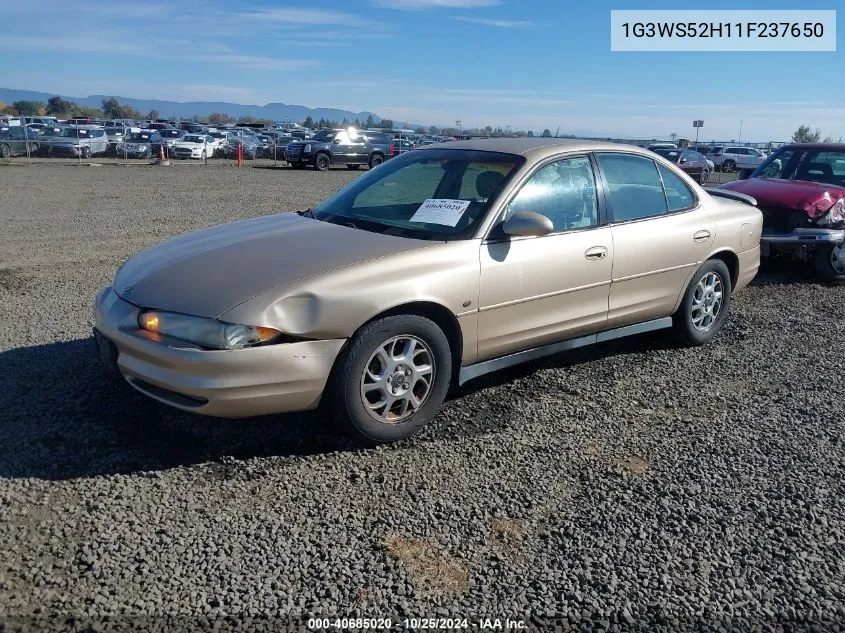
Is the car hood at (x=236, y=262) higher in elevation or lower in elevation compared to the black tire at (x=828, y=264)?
higher

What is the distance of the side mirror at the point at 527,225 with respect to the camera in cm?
414

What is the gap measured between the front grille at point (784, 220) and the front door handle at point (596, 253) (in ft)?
14.6

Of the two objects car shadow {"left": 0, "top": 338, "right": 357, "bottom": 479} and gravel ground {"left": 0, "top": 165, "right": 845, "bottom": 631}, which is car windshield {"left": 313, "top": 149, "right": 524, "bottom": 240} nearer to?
gravel ground {"left": 0, "top": 165, "right": 845, "bottom": 631}

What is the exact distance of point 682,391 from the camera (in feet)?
16.0

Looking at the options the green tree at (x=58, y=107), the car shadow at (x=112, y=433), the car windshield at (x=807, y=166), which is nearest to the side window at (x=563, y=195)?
the car shadow at (x=112, y=433)

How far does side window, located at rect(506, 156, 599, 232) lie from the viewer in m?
4.50

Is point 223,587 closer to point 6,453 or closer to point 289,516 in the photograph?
point 289,516

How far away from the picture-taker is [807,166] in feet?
30.5

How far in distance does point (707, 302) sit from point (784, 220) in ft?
10.8

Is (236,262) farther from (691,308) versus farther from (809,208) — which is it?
(809,208)

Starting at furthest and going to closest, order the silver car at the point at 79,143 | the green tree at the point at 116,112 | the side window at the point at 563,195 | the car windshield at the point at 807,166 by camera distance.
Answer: the green tree at the point at 116,112 < the silver car at the point at 79,143 < the car windshield at the point at 807,166 < the side window at the point at 563,195

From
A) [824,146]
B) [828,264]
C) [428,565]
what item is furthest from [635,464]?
[824,146]

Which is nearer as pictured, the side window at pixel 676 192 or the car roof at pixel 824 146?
the side window at pixel 676 192

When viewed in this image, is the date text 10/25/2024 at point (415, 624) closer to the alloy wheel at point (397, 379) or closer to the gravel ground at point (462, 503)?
the gravel ground at point (462, 503)
